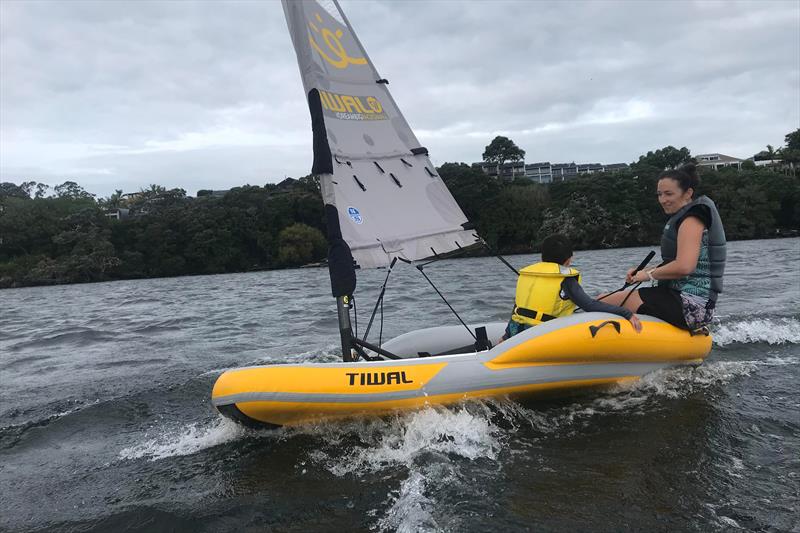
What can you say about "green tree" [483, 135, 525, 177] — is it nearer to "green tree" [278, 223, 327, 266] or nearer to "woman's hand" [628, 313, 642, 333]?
"green tree" [278, 223, 327, 266]

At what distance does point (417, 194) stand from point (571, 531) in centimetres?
379

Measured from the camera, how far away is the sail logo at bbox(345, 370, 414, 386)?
4.34 m

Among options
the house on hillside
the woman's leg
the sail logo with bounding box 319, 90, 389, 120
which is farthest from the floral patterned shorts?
the house on hillside

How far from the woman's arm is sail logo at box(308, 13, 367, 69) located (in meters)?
3.64

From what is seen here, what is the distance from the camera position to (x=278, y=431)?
14.9 feet

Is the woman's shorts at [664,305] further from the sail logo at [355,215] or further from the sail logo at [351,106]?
the sail logo at [351,106]

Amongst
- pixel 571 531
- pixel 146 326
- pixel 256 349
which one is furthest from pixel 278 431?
pixel 146 326

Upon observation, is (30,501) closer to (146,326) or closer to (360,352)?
(360,352)

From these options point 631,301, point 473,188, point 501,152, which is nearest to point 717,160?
point 501,152

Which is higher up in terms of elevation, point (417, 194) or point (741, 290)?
point (417, 194)

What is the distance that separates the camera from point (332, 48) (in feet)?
18.4

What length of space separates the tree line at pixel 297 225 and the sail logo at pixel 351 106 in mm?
45324

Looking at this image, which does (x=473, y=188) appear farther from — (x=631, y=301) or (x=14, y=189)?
(x=14, y=189)

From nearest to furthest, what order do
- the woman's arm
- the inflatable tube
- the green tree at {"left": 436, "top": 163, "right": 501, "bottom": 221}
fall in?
the inflatable tube < the woman's arm < the green tree at {"left": 436, "top": 163, "right": 501, "bottom": 221}
